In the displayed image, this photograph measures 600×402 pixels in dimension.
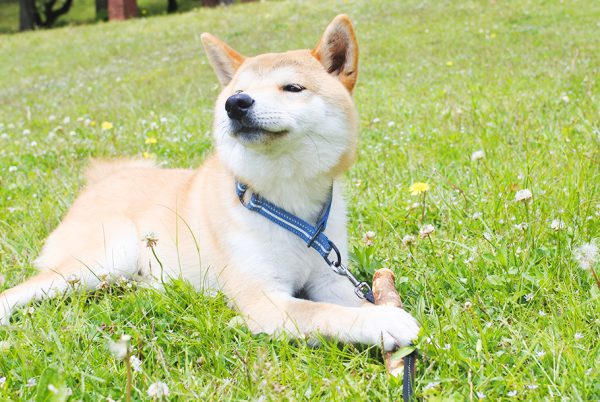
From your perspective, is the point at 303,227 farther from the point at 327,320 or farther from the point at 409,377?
the point at 409,377

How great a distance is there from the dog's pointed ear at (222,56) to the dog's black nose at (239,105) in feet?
2.31

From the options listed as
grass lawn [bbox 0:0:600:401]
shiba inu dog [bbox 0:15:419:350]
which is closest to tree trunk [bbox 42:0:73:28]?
grass lawn [bbox 0:0:600:401]

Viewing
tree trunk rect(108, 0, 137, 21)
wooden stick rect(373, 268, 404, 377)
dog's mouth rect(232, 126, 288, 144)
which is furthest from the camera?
tree trunk rect(108, 0, 137, 21)

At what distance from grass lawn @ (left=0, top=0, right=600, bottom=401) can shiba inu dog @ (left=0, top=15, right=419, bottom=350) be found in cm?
12

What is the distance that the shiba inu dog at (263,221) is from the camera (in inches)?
99.1

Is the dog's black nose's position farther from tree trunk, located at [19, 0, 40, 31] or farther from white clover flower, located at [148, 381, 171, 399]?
tree trunk, located at [19, 0, 40, 31]

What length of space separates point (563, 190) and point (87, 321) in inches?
103

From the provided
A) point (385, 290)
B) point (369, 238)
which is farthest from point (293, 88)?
point (385, 290)

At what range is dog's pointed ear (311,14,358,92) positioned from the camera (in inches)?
120

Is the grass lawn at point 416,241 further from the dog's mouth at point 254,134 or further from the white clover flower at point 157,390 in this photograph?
the dog's mouth at point 254,134

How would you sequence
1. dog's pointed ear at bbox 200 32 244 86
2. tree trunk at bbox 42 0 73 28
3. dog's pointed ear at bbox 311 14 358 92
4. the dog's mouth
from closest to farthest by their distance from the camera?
the dog's mouth < dog's pointed ear at bbox 311 14 358 92 < dog's pointed ear at bbox 200 32 244 86 < tree trunk at bbox 42 0 73 28

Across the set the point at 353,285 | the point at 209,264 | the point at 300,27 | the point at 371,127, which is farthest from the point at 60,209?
the point at 300,27

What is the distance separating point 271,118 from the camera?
2.59m

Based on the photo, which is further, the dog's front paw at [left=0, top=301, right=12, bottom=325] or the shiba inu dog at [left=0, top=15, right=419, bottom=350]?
the dog's front paw at [left=0, top=301, right=12, bottom=325]
